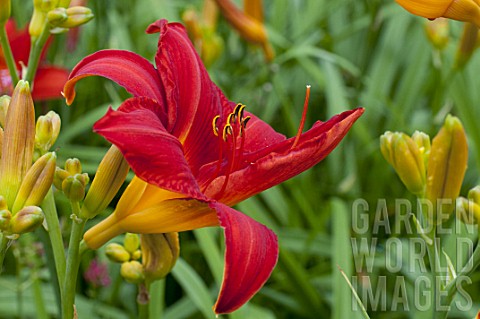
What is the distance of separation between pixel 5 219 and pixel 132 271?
0.76 ft

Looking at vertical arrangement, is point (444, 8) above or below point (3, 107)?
above

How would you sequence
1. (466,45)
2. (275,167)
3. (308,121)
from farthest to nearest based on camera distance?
(308,121) → (466,45) → (275,167)

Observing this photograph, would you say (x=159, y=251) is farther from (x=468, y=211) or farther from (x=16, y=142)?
(x=468, y=211)

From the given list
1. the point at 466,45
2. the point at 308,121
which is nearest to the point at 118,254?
the point at 466,45

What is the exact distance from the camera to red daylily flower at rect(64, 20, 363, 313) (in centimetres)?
63

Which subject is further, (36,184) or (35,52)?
(35,52)

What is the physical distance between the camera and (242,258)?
0.62 m

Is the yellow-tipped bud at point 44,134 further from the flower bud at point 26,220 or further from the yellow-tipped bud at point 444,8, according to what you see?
the yellow-tipped bud at point 444,8

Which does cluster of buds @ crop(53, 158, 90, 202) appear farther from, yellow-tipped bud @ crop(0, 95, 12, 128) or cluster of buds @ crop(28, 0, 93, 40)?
cluster of buds @ crop(28, 0, 93, 40)

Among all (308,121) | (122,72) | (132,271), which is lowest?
(308,121)

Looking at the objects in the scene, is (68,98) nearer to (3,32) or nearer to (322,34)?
(3,32)

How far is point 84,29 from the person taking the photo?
8.43ft

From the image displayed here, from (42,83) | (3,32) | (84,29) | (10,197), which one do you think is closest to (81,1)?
(42,83)

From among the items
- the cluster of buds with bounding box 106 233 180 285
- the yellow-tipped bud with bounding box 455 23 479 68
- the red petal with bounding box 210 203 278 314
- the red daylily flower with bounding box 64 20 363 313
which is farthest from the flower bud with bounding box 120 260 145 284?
the yellow-tipped bud with bounding box 455 23 479 68
